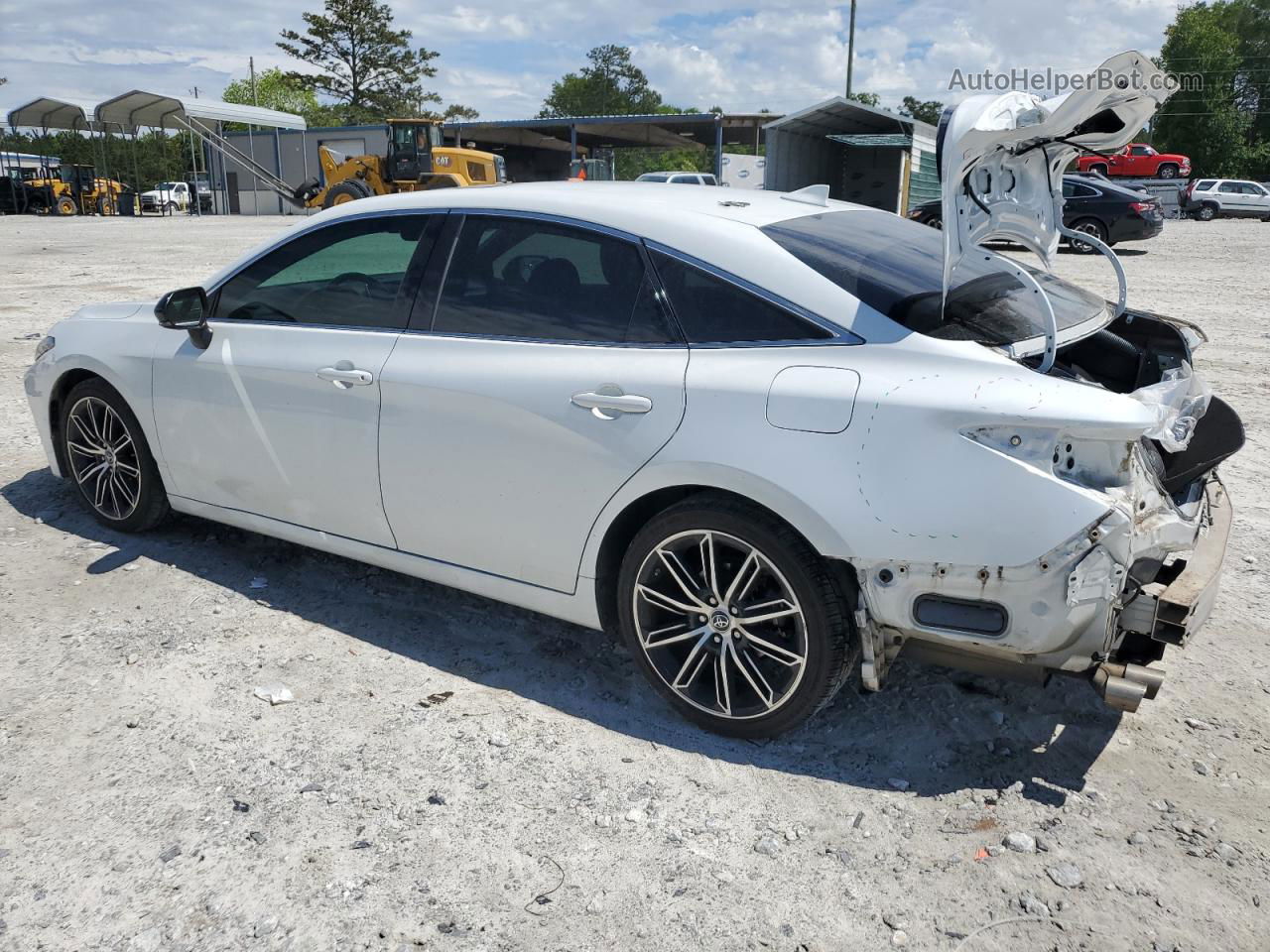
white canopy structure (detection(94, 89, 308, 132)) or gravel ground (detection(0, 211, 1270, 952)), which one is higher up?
white canopy structure (detection(94, 89, 308, 132))

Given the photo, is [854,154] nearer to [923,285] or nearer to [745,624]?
[923,285]

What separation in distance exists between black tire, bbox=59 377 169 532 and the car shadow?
0.17 meters

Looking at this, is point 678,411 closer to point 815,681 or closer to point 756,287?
point 756,287

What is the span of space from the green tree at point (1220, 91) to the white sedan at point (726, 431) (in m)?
64.8

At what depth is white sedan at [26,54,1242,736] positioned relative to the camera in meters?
2.57

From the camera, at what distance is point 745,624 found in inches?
117

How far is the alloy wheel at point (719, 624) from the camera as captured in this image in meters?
2.92

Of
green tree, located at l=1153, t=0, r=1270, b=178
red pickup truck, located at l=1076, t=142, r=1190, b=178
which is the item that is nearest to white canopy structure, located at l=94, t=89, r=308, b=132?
red pickup truck, located at l=1076, t=142, r=1190, b=178

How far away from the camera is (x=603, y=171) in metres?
41.4

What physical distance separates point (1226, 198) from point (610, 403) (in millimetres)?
40475

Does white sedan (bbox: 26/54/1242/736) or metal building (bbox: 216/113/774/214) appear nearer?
white sedan (bbox: 26/54/1242/736)

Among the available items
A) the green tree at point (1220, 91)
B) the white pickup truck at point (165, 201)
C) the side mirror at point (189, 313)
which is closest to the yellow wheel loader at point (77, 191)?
the white pickup truck at point (165, 201)

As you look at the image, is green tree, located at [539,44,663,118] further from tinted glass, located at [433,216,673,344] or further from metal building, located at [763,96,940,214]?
tinted glass, located at [433,216,673,344]

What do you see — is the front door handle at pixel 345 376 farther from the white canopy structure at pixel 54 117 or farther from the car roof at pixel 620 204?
the white canopy structure at pixel 54 117
